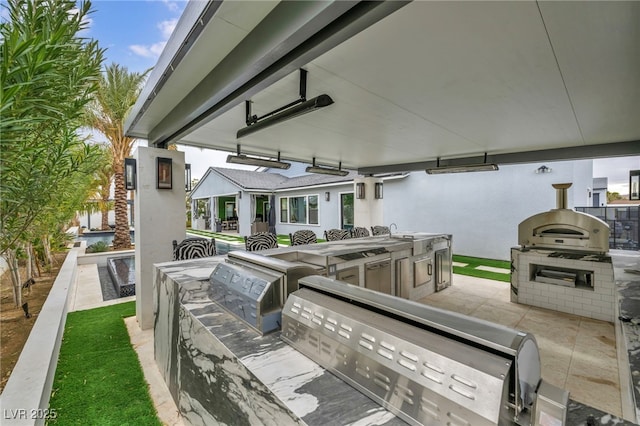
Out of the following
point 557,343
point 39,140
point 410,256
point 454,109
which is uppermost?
point 454,109

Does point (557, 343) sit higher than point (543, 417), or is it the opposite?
point (543, 417)

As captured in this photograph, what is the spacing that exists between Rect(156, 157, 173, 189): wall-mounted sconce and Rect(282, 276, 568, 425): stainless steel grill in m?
3.97

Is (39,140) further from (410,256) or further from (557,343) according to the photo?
(557,343)

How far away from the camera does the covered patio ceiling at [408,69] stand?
5.64 feet

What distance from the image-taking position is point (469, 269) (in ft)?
25.6

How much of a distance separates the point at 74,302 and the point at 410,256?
6.25 meters

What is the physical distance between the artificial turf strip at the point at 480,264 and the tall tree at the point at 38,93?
8002mm

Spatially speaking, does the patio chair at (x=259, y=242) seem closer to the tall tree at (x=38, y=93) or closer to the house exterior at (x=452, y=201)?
the tall tree at (x=38, y=93)

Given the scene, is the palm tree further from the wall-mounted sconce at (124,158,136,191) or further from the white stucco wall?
the white stucco wall

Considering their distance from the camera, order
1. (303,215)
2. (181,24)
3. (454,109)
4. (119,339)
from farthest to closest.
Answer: (303,215), (119,339), (454,109), (181,24)

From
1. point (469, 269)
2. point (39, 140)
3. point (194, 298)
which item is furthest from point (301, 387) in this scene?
point (469, 269)

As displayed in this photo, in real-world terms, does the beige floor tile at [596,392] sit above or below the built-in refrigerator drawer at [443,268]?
below

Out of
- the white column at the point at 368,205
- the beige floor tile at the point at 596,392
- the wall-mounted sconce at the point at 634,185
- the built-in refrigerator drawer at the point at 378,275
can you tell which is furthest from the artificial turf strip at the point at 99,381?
the wall-mounted sconce at the point at 634,185

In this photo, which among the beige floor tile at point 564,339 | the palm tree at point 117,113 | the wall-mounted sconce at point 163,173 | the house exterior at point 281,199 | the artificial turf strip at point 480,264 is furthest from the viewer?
the house exterior at point 281,199
